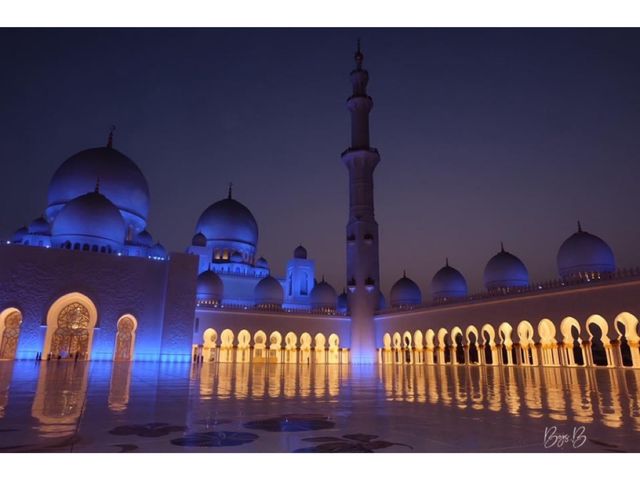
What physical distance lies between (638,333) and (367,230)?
12322mm

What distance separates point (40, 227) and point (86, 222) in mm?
6182

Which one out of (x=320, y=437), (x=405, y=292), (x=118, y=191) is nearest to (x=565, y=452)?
(x=320, y=437)

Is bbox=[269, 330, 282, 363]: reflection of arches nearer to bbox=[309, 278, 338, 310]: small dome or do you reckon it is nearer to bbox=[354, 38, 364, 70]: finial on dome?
bbox=[309, 278, 338, 310]: small dome

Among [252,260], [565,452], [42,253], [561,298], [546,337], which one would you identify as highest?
[252,260]

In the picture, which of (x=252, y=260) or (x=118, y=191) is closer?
(x=118, y=191)

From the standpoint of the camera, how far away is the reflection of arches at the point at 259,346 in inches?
886

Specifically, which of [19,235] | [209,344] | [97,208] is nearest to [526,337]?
[209,344]

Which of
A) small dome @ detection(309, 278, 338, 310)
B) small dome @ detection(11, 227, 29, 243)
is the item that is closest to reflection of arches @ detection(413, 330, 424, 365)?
small dome @ detection(309, 278, 338, 310)

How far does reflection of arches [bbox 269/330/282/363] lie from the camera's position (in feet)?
75.4

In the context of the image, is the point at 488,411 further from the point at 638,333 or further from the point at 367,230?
the point at 367,230

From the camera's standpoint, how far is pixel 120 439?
82.7 inches

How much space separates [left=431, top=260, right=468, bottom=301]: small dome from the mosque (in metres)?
0.05

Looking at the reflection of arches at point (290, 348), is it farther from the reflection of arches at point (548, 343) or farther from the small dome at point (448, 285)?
the reflection of arches at point (548, 343)

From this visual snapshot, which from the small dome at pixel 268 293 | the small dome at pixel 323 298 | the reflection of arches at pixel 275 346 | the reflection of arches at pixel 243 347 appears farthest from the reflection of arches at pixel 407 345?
the reflection of arches at pixel 243 347
